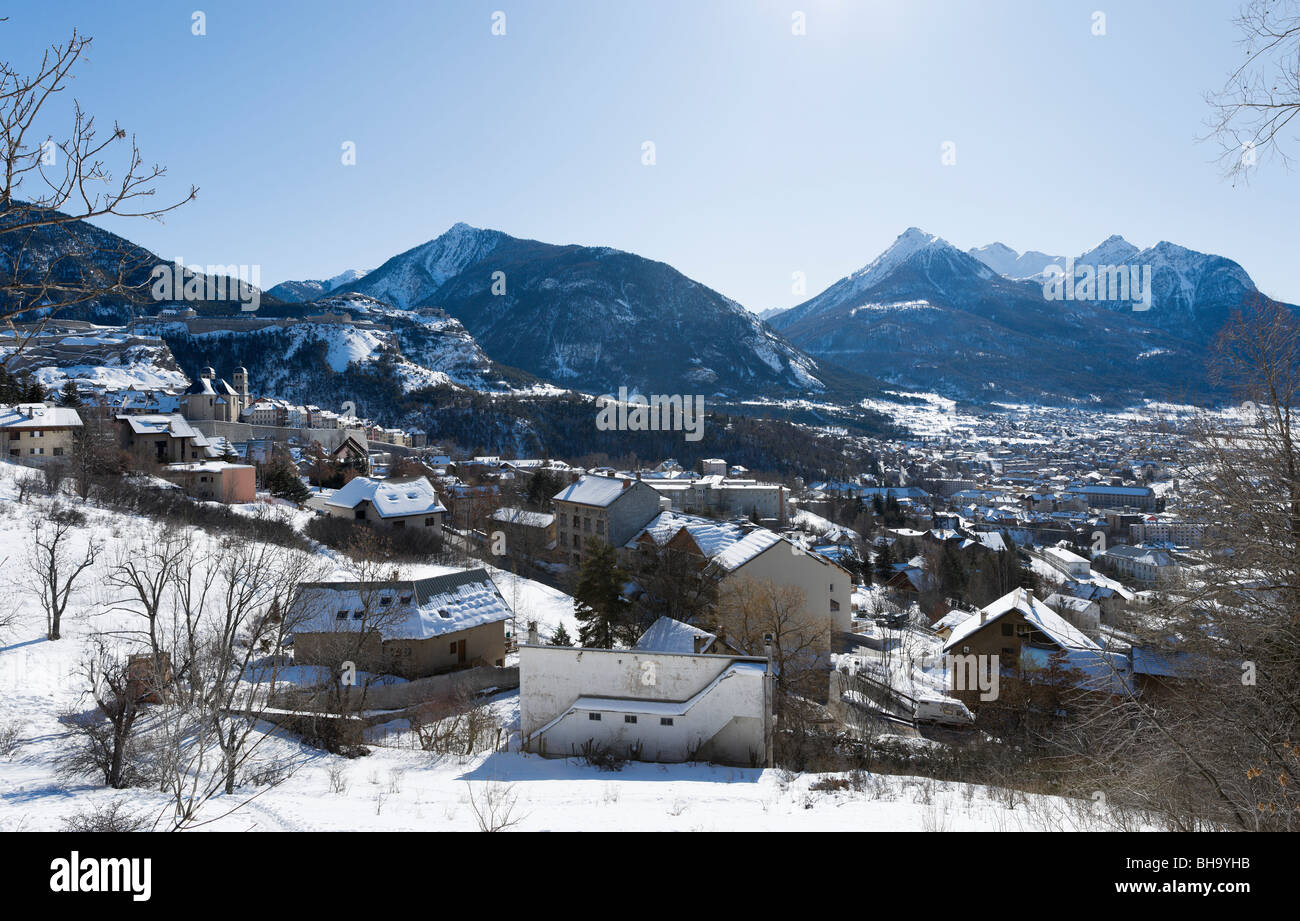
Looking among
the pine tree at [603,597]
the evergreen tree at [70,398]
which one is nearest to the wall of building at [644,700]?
the pine tree at [603,597]

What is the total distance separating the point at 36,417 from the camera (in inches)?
1823

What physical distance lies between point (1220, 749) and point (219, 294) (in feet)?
656

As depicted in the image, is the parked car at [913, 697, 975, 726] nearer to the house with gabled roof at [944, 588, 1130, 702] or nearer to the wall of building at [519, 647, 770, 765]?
the house with gabled roof at [944, 588, 1130, 702]

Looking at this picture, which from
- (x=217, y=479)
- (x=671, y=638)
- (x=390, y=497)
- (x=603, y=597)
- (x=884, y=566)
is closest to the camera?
(x=671, y=638)

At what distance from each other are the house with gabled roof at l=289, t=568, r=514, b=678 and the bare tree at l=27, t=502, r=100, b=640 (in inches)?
248

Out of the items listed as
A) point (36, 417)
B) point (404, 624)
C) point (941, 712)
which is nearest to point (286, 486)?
point (36, 417)

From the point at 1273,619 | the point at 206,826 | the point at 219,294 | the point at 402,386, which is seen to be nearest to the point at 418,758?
the point at 206,826

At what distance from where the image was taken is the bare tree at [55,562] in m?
20.5

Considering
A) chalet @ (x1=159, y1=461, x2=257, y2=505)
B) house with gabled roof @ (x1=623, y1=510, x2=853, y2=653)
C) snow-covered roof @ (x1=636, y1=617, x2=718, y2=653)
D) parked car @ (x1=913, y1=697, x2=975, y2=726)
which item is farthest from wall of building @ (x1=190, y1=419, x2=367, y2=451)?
parked car @ (x1=913, y1=697, x2=975, y2=726)

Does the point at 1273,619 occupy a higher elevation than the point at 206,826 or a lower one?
higher

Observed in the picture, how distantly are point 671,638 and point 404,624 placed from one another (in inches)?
375

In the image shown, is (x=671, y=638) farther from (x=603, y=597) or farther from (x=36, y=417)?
(x=36, y=417)
